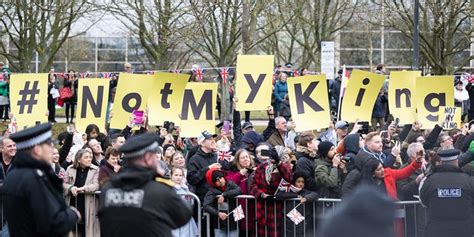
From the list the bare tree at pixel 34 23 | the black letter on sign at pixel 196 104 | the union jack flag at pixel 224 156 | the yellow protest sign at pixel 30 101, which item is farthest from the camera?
the bare tree at pixel 34 23

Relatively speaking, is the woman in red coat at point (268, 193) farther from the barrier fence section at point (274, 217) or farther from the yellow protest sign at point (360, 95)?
the yellow protest sign at point (360, 95)

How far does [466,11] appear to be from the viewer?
32.2m

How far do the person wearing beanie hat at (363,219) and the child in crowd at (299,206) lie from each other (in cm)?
733

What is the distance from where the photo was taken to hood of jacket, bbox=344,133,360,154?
41.1ft

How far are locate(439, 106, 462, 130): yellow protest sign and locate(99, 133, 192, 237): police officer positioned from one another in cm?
936

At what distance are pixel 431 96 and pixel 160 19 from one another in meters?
15.7

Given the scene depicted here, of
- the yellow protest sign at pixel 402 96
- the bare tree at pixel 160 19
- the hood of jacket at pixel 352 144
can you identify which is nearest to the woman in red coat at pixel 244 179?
the hood of jacket at pixel 352 144

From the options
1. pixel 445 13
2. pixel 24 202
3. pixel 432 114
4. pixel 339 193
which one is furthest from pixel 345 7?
pixel 24 202

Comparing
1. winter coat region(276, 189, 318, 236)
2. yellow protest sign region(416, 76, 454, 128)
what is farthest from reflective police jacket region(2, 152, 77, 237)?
yellow protest sign region(416, 76, 454, 128)

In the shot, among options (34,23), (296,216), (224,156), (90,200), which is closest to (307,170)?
(296,216)

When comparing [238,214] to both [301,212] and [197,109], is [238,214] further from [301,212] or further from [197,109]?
[197,109]

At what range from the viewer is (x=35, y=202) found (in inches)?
297

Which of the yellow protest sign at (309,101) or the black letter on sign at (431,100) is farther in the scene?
Answer: the black letter on sign at (431,100)

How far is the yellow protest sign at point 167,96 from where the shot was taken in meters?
15.7
